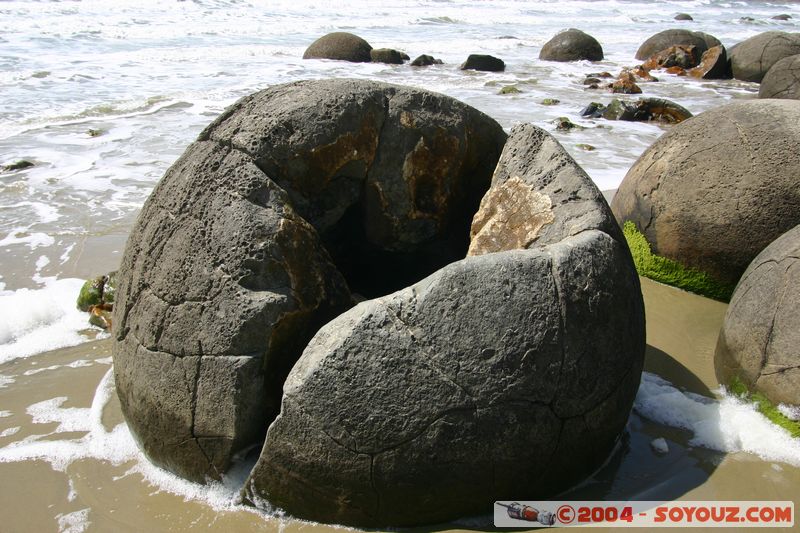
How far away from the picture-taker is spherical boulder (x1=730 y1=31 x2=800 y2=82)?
14.0m

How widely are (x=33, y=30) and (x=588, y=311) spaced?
17.7 metres

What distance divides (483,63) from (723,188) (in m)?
11.8

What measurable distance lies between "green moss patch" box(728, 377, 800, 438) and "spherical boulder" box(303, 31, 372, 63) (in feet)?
46.5

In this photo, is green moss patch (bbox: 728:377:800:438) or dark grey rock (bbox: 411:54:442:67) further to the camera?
dark grey rock (bbox: 411:54:442:67)

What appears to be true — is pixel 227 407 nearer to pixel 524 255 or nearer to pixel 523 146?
pixel 524 255

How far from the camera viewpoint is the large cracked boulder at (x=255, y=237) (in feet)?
8.83

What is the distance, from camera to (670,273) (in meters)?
4.79

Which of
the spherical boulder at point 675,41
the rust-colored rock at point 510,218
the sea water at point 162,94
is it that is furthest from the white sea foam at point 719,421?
the spherical boulder at point 675,41

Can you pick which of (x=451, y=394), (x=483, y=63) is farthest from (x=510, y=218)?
(x=483, y=63)

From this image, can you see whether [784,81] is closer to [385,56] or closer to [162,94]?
[385,56]

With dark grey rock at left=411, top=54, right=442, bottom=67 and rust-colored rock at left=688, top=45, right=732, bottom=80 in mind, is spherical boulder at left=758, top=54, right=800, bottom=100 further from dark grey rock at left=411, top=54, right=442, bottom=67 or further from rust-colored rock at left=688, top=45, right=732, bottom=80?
dark grey rock at left=411, top=54, right=442, bottom=67

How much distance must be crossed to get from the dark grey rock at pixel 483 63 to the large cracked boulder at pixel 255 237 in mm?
12619

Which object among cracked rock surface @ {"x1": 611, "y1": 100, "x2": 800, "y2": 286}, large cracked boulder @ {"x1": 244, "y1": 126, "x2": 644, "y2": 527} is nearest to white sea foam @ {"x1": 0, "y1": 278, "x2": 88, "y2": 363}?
large cracked boulder @ {"x1": 244, "y1": 126, "x2": 644, "y2": 527}

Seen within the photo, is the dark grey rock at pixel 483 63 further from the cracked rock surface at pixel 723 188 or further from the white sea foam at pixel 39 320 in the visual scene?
the white sea foam at pixel 39 320
